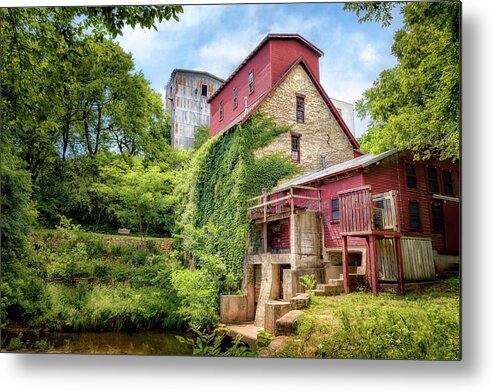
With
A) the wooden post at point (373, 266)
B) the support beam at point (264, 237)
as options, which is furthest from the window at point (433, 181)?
the support beam at point (264, 237)

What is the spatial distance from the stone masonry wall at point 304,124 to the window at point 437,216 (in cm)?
218

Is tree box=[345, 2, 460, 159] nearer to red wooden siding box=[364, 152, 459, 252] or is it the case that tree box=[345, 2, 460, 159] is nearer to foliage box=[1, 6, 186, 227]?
red wooden siding box=[364, 152, 459, 252]

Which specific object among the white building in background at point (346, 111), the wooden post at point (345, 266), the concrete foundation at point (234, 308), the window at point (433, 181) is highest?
the white building in background at point (346, 111)

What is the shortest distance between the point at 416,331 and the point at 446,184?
178 cm

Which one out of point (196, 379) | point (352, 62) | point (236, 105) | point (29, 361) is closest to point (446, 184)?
point (352, 62)

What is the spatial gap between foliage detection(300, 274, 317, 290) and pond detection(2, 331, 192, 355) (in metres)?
1.87

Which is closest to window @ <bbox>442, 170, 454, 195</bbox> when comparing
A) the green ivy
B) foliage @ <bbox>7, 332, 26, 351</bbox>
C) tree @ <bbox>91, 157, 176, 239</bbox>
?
the green ivy

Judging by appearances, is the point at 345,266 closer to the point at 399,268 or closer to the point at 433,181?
the point at 399,268

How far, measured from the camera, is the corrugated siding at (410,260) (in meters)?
4.45

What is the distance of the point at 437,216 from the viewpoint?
443 cm

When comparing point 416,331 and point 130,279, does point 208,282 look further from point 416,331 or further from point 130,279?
point 416,331

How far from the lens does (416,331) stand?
402 centimetres

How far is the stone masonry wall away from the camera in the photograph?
6633mm

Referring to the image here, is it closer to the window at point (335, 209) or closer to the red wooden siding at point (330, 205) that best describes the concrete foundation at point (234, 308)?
the red wooden siding at point (330, 205)
